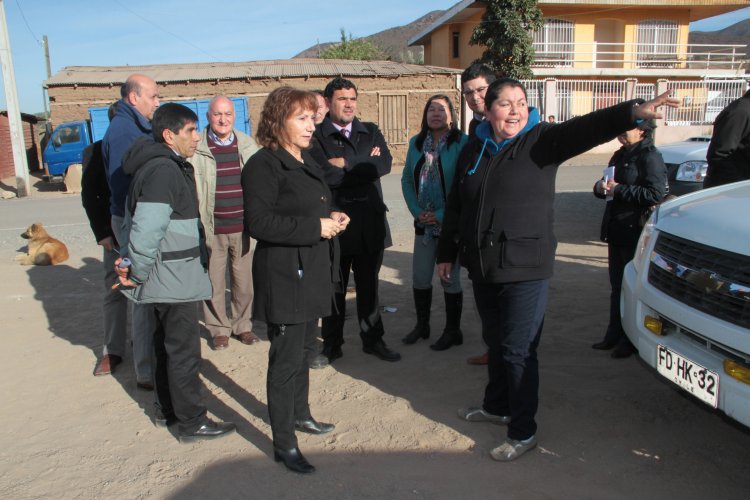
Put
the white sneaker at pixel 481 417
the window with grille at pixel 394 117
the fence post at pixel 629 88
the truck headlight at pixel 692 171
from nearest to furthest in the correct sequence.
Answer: the white sneaker at pixel 481 417 → the truck headlight at pixel 692 171 → the window with grille at pixel 394 117 → the fence post at pixel 629 88

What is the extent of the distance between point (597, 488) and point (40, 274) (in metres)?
7.25

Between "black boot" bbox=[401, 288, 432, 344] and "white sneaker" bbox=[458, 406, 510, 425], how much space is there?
4.35 ft

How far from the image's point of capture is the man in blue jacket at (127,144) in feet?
13.1

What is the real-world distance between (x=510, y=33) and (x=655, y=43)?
1091 centimetres

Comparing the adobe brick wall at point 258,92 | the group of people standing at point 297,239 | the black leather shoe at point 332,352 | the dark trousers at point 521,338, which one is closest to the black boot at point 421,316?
the black leather shoe at point 332,352

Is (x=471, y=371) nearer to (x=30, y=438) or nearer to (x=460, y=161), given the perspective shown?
(x=460, y=161)

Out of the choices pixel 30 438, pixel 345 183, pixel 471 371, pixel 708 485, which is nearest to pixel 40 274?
pixel 30 438

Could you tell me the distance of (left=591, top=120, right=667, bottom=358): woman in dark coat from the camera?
4.10 meters

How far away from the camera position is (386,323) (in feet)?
17.7

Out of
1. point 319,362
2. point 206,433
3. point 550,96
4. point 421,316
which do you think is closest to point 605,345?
point 421,316

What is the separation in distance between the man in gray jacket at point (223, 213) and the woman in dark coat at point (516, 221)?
91.1 inches

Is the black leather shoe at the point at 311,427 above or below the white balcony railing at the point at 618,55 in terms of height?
below

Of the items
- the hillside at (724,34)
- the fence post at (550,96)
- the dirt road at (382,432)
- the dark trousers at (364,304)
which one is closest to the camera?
the dirt road at (382,432)

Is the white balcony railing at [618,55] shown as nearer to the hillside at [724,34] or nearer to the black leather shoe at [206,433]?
the black leather shoe at [206,433]
